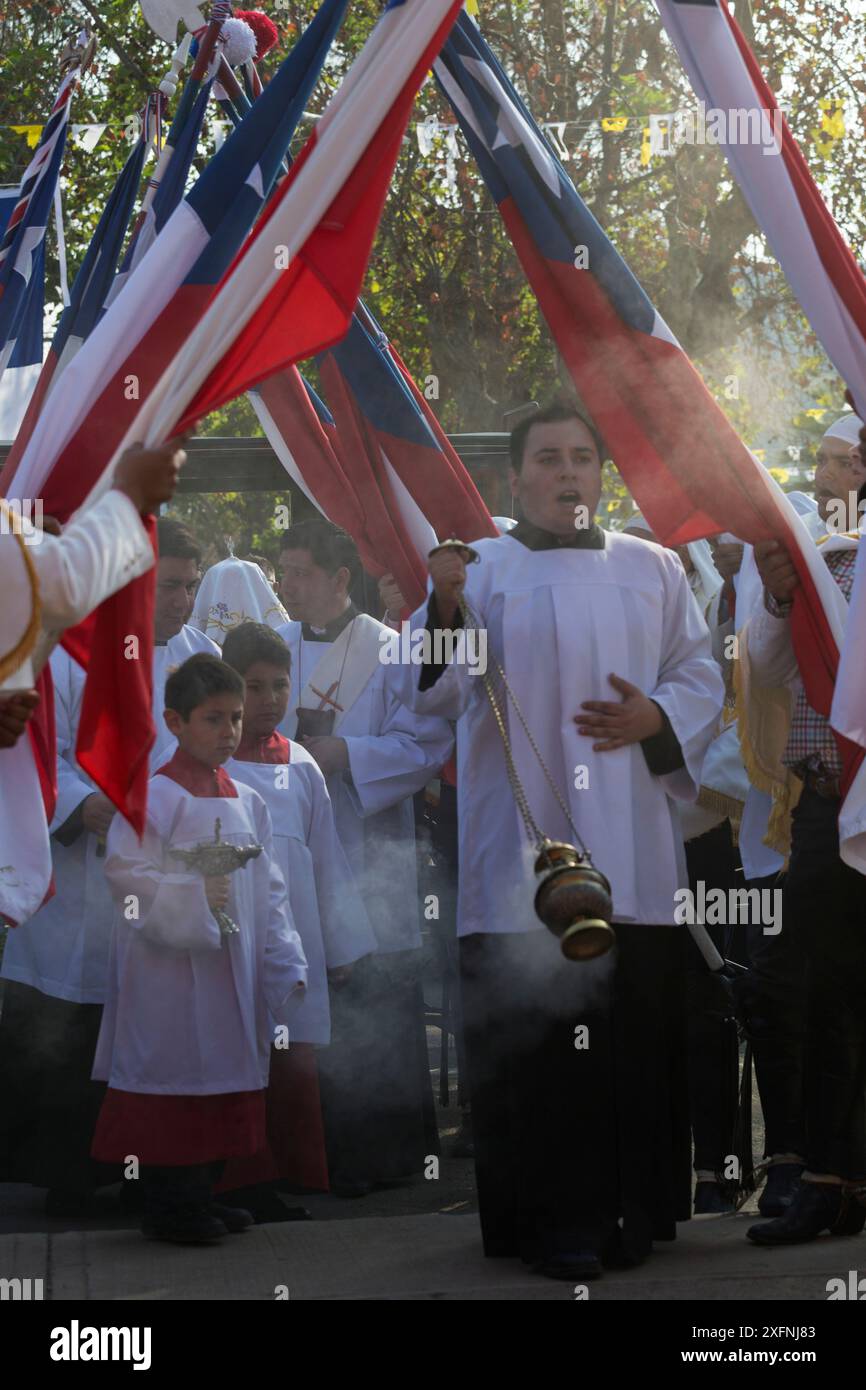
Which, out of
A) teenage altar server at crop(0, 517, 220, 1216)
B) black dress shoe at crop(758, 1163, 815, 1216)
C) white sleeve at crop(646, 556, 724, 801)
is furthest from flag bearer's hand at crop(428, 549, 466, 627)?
black dress shoe at crop(758, 1163, 815, 1216)

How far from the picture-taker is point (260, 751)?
5859 mm

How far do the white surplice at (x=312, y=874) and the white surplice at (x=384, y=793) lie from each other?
0.20 m

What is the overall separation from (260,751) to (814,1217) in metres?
2.21

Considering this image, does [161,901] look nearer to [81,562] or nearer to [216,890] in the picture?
[216,890]

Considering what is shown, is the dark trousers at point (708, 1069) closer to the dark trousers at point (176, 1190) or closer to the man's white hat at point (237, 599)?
the dark trousers at point (176, 1190)

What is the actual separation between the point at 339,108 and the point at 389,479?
1.84 m

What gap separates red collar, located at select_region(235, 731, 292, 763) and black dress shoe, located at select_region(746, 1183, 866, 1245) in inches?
82.9

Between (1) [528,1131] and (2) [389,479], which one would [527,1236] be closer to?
(1) [528,1131]

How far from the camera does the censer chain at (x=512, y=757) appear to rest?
4332mm

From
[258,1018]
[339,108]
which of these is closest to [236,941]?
[258,1018]

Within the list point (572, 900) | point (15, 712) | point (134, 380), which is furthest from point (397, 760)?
point (15, 712)

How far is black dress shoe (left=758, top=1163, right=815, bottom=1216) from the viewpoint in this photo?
5.11 meters

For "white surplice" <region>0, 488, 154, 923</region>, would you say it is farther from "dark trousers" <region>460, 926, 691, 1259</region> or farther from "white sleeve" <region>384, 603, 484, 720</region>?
"dark trousers" <region>460, 926, 691, 1259</region>
